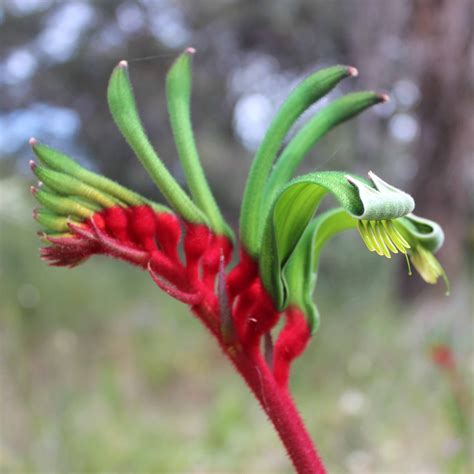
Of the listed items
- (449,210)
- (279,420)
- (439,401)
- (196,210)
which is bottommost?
(439,401)

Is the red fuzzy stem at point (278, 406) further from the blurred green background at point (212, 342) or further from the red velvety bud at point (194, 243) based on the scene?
the blurred green background at point (212, 342)

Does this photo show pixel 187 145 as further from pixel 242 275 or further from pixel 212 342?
pixel 212 342

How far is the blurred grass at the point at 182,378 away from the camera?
3357mm

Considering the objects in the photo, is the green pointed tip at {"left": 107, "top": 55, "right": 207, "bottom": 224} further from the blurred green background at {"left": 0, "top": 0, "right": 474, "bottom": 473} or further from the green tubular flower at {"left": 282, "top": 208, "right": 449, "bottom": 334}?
the blurred green background at {"left": 0, "top": 0, "right": 474, "bottom": 473}

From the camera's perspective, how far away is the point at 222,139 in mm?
9008

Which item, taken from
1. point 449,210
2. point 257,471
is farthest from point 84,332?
point 449,210

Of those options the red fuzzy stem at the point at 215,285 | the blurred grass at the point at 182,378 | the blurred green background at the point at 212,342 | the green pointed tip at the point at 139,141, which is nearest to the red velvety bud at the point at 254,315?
the red fuzzy stem at the point at 215,285

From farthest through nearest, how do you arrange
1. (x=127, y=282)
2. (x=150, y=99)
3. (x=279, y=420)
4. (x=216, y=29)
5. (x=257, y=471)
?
(x=216, y=29), (x=150, y=99), (x=127, y=282), (x=257, y=471), (x=279, y=420)

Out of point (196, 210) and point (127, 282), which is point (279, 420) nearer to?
point (196, 210)

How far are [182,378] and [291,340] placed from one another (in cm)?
485

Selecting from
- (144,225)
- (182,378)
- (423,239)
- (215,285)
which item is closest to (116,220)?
(144,225)

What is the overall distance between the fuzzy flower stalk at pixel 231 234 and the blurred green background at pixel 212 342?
89cm

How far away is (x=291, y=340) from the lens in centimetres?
80

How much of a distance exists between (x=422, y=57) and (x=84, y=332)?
329 centimetres
